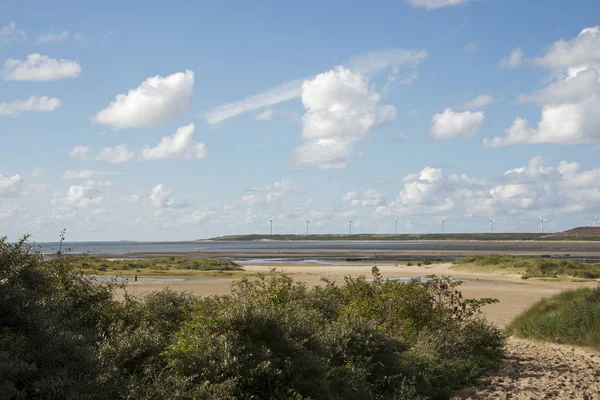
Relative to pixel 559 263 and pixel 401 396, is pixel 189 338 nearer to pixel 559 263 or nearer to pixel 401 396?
pixel 401 396

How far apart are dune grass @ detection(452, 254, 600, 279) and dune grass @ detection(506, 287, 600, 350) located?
3084 cm

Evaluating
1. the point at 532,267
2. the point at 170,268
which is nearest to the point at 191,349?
the point at 532,267

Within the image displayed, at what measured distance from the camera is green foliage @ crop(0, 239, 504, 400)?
21.5ft

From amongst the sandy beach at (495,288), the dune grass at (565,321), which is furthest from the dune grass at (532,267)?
the dune grass at (565,321)

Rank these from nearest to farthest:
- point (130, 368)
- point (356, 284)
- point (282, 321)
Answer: point (130, 368), point (282, 321), point (356, 284)

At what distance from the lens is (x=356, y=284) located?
14.8 meters

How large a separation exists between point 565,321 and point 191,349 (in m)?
12.4

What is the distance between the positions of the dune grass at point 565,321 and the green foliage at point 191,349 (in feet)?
14.2

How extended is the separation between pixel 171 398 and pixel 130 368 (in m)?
1.22

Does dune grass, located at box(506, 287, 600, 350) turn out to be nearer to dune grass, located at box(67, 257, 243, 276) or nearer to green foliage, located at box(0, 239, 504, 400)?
green foliage, located at box(0, 239, 504, 400)

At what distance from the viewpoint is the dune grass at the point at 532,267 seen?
159 feet

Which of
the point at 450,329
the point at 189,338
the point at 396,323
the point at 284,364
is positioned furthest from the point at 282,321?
the point at 450,329

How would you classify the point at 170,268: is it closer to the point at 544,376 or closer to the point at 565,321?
the point at 565,321

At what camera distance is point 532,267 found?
51719 mm
